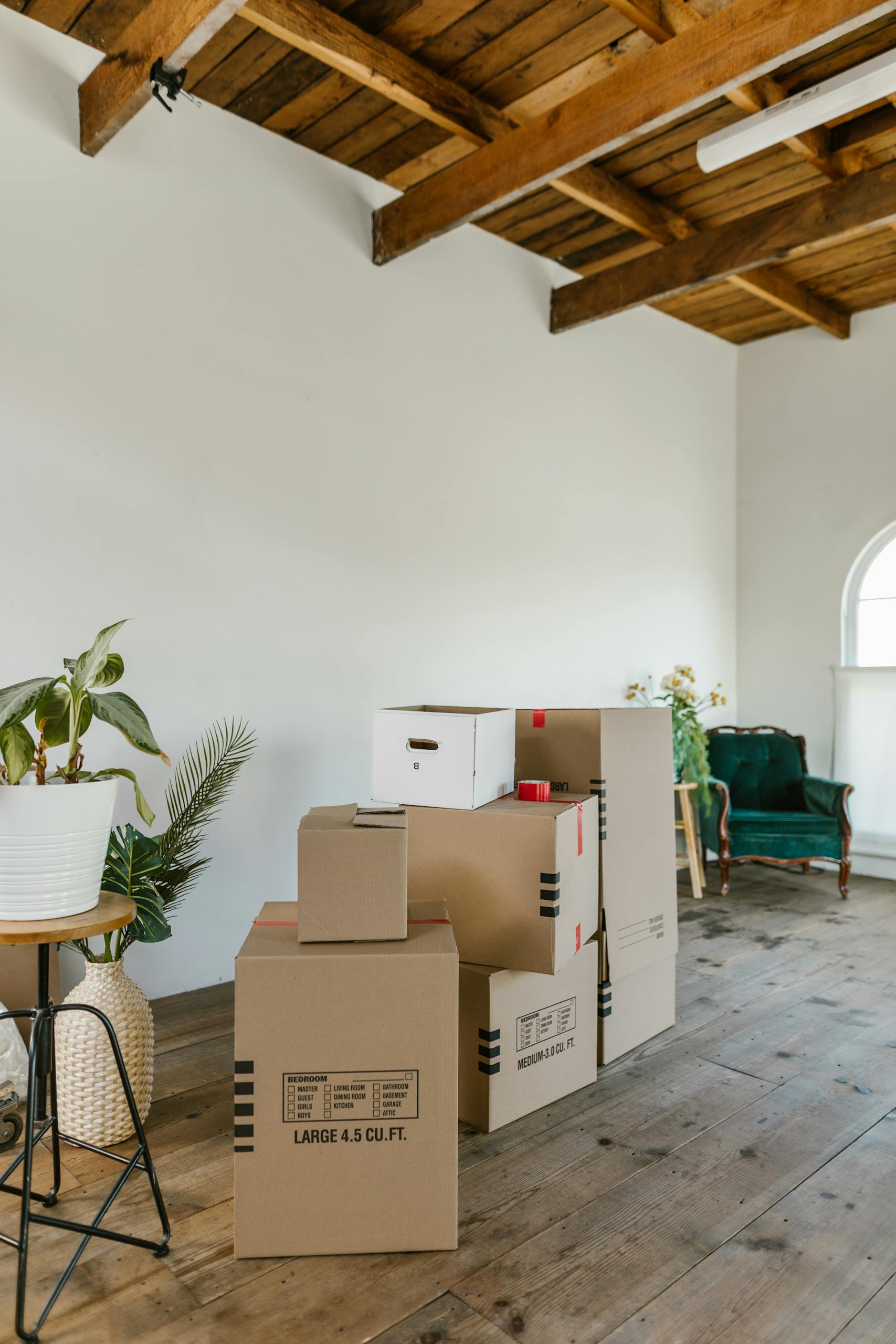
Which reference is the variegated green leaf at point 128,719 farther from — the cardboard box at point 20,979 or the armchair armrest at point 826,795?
the armchair armrest at point 826,795

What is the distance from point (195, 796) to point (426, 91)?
239 cm

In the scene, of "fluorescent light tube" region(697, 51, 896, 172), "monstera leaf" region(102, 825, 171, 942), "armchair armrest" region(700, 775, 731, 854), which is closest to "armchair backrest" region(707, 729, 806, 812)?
"armchair armrest" region(700, 775, 731, 854)

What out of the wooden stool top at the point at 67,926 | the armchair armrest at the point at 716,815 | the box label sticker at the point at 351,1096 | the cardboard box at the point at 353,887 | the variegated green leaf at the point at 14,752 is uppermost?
the variegated green leaf at the point at 14,752

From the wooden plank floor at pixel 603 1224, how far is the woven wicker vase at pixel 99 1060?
8 centimetres

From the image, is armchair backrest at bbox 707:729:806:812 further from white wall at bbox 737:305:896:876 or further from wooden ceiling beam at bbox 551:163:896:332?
wooden ceiling beam at bbox 551:163:896:332

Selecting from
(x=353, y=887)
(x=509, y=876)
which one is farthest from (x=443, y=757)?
Answer: (x=353, y=887)

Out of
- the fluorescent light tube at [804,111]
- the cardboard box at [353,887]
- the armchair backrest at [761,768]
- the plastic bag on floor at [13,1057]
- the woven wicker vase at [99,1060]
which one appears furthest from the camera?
the armchair backrest at [761,768]

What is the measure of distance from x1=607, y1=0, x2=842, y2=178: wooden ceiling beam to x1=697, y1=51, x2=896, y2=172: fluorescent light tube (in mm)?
95

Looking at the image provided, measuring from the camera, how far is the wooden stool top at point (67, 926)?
1.62 meters

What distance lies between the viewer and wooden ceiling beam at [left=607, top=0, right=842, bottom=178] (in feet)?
8.11

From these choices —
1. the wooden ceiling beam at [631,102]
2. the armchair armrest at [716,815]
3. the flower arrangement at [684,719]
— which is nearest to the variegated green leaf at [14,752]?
the wooden ceiling beam at [631,102]

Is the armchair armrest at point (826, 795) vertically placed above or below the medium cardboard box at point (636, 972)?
above

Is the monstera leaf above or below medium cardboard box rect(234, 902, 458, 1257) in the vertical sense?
above

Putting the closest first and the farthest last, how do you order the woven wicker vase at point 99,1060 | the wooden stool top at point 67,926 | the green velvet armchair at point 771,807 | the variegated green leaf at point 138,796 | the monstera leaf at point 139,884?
the wooden stool top at point 67,926, the variegated green leaf at point 138,796, the woven wicker vase at point 99,1060, the monstera leaf at point 139,884, the green velvet armchair at point 771,807
